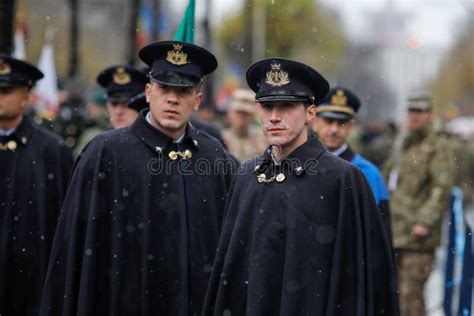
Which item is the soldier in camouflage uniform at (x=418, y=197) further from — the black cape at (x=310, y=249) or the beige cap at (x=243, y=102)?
the black cape at (x=310, y=249)

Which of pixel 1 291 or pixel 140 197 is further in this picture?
pixel 1 291

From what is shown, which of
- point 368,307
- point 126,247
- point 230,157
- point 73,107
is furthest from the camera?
point 73,107

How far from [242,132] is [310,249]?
7.25 m

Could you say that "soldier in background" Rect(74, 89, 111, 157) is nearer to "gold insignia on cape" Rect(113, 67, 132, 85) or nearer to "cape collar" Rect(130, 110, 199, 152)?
"gold insignia on cape" Rect(113, 67, 132, 85)

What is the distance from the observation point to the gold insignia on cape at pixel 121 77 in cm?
966

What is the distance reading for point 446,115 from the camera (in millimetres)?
24078

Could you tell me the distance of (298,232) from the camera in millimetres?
6070

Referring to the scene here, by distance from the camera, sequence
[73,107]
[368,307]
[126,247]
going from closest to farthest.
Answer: [368,307] → [126,247] → [73,107]

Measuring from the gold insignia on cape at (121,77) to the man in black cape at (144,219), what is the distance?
233 centimetres

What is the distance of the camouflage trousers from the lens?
11.3 m

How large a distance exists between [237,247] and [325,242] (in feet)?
1.84

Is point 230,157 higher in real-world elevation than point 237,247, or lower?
higher

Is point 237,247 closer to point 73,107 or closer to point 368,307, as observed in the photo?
point 368,307

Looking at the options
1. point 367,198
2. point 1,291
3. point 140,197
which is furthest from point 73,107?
point 367,198
